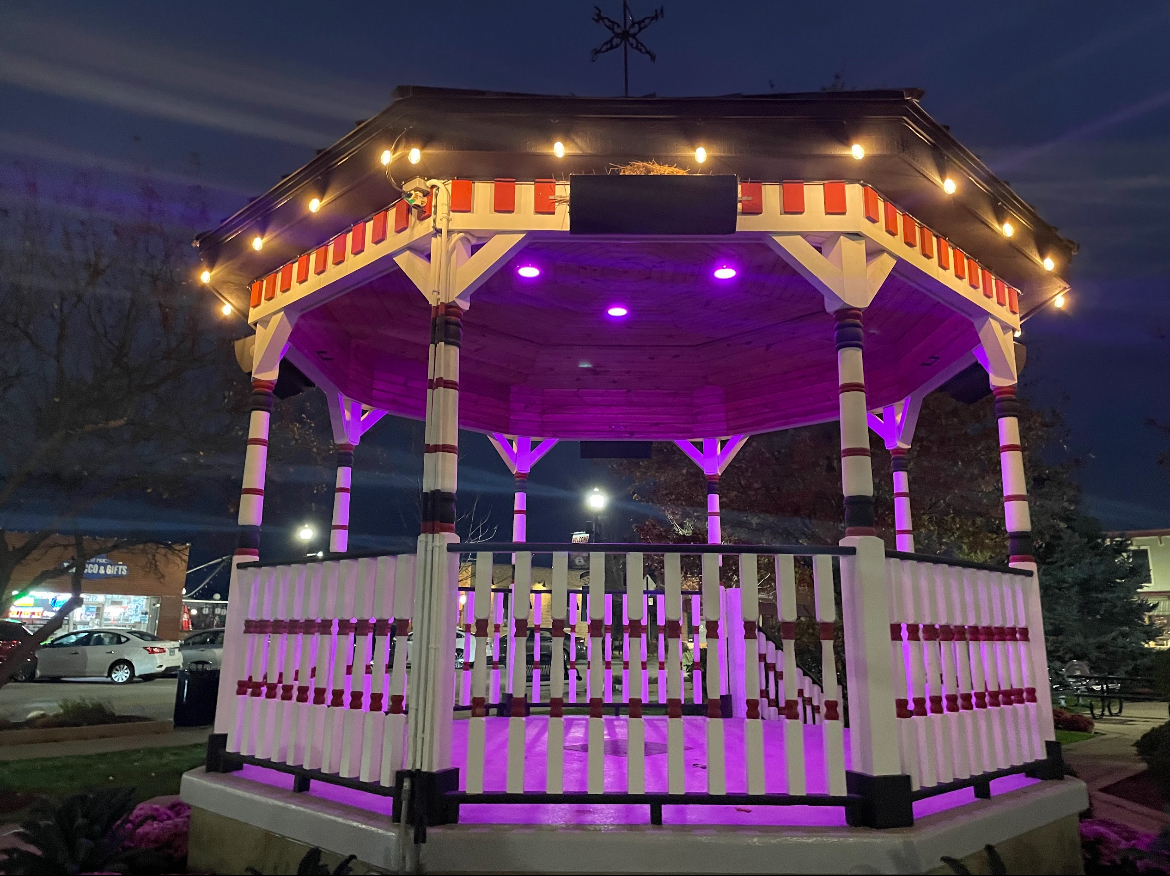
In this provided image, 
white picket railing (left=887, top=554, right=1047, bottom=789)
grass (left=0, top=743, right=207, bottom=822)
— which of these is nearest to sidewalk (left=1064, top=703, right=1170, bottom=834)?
white picket railing (left=887, top=554, right=1047, bottom=789)

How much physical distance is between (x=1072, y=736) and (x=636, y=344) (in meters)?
7.79

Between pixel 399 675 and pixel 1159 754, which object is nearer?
pixel 399 675

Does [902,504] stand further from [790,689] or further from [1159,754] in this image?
[790,689]

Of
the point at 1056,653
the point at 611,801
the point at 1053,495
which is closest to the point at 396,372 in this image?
the point at 611,801

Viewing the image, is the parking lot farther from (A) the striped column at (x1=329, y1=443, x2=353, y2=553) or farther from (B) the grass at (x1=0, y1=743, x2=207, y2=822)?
(A) the striped column at (x1=329, y1=443, x2=353, y2=553)

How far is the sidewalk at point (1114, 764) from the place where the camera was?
5016mm

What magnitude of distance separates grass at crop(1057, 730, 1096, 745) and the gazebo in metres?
5.70

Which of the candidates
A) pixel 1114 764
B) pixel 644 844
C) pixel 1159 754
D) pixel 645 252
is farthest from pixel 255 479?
pixel 1114 764

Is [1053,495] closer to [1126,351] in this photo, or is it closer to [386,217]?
[386,217]

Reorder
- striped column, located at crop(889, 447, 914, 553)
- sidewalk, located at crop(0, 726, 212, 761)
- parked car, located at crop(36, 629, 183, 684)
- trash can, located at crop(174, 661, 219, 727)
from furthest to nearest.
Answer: parked car, located at crop(36, 629, 183, 684) → trash can, located at crop(174, 661, 219, 727) → sidewalk, located at crop(0, 726, 212, 761) → striped column, located at crop(889, 447, 914, 553)

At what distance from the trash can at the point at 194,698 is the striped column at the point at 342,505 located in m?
4.96

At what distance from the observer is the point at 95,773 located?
670cm

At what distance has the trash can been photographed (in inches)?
382

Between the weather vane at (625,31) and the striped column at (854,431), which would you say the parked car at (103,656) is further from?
the striped column at (854,431)
